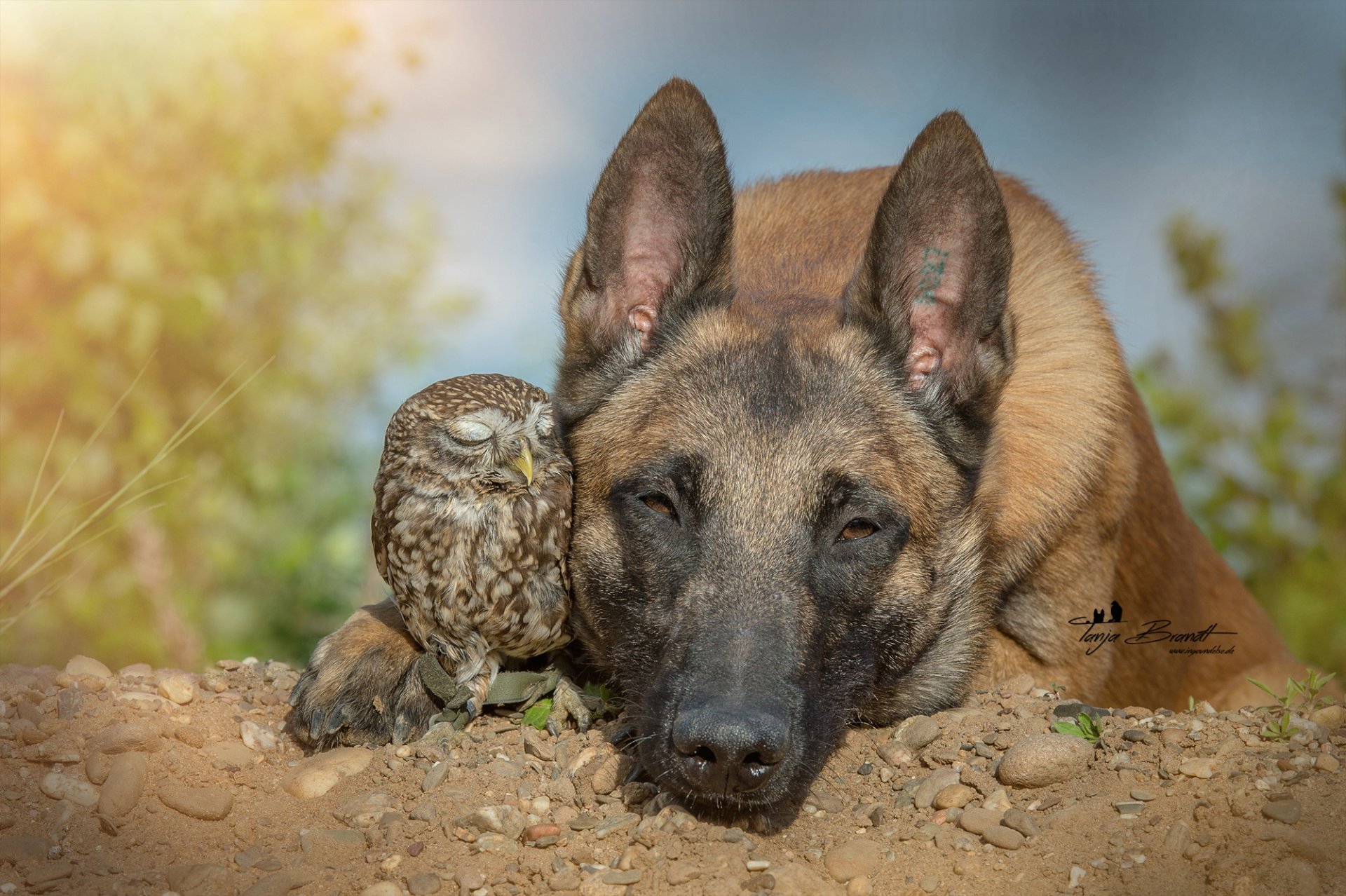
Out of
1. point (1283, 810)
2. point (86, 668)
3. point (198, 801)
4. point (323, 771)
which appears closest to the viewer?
point (1283, 810)

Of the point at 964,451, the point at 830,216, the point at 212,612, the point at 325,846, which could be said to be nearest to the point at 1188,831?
the point at 964,451

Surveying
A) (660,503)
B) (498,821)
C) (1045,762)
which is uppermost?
(660,503)

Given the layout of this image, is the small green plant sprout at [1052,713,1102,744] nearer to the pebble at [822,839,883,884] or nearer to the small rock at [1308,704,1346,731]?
the small rock at [1308,704,1346,731]

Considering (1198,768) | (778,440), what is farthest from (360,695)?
(1198,768)

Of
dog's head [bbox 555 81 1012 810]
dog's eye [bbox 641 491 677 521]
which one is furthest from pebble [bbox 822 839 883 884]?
dog's eye [bbox 641 491 677 521]

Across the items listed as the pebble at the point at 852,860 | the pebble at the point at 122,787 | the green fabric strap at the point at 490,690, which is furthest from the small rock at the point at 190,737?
the pebble at the point at 852,860

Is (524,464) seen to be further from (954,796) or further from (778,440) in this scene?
(954,796)
